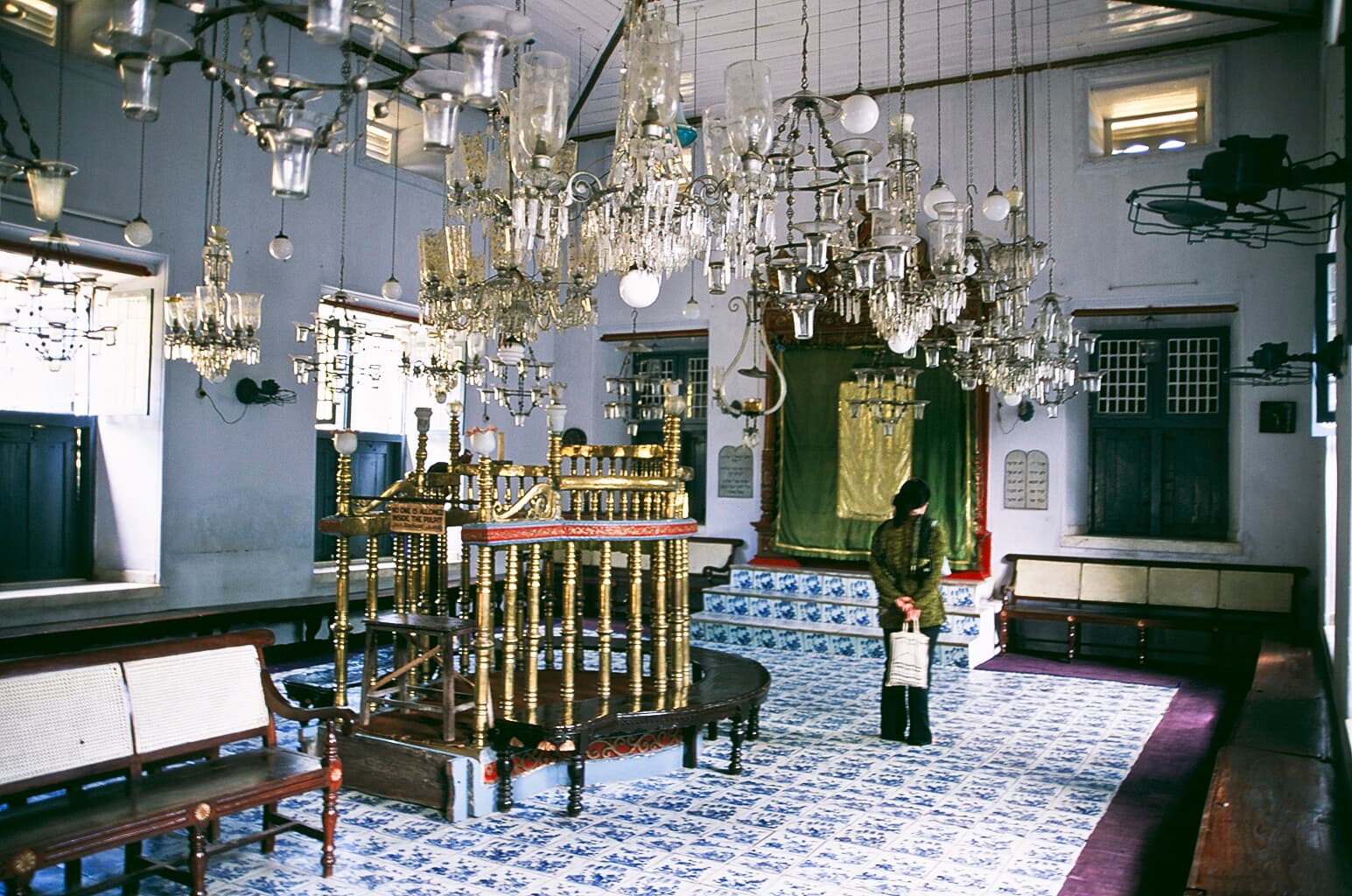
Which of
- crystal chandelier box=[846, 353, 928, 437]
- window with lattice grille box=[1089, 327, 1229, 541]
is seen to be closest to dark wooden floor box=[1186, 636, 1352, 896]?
crystal chandelier box=[846, 353, 928, 437]

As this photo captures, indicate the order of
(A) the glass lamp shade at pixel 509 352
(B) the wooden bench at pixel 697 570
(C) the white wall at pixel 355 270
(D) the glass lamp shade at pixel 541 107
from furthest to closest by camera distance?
(B) the wooden bench at pixel 697 570, (C) the white wall at pixel 355 270, (A) the glass lamp shade at pixel 509 352, (D) the glass lamp shade at pixel 541 107

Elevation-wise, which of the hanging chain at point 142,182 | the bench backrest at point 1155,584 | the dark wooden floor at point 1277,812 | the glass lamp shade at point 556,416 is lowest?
the dark wooden floor at point 1277,812

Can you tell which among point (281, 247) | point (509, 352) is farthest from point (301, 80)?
point (281, 247)

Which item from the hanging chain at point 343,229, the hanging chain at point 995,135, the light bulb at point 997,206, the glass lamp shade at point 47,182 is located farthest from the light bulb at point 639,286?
the hanging chain at point 995,135

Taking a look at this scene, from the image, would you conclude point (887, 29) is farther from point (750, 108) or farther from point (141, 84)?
point (141, 84)

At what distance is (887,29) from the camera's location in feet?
32.6

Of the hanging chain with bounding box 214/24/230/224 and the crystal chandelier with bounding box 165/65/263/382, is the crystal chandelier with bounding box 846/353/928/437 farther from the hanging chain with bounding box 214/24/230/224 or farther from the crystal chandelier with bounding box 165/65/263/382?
the hanging chain with bounding box 214/24/230/224

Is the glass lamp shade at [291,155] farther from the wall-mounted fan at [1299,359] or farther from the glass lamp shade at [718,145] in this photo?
the wall-mounted fan at [1299,359]

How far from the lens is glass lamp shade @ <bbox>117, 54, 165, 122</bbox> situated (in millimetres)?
2889

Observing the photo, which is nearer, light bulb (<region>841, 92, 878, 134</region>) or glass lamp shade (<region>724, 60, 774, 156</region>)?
glass lamp shade (<region>724, 60, 774, 156</region>)

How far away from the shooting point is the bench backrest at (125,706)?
12.2 feet

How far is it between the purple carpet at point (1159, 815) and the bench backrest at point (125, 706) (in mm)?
3650

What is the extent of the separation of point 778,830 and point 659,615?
1503mm

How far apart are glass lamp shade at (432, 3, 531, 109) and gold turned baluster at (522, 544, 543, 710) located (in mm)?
2765
